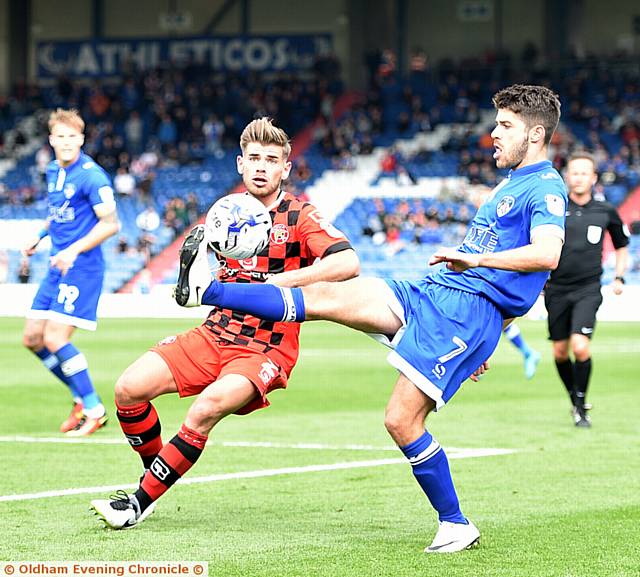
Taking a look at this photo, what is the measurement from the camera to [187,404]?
1281 cm

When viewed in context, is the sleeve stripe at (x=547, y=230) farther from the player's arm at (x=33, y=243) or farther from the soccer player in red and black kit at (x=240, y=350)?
the player's arm at (x=33, y=243)

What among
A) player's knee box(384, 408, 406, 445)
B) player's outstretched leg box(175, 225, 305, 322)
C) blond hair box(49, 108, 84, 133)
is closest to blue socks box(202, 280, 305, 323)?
player's outstretched leg box(175, 225, 305, 322)

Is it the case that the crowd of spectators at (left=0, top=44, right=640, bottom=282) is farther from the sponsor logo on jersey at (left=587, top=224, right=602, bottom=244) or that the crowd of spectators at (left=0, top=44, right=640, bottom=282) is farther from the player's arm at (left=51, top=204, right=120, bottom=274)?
the player's arm at (left=51, top=204, right=120, bottom=274)

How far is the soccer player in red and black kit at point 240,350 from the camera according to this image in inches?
242

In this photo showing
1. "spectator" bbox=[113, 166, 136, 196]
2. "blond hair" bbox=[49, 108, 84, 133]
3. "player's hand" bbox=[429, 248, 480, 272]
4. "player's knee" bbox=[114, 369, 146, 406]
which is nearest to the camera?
"player's hand" bbox=[429, 248, 480, 272]

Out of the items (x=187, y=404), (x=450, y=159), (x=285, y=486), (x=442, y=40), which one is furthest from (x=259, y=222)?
(x=442, y=40)

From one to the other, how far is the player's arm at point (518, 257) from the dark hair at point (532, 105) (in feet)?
2.06

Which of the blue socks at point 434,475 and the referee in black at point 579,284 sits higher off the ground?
the referee in black at point 579,284

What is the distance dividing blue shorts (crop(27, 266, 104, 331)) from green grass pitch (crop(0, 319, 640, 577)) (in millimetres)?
962

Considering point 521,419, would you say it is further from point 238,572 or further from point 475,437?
point 238,572

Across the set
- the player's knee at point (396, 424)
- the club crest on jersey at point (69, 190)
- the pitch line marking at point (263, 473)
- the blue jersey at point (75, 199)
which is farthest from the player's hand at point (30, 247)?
the player's knee at point (396, 424)

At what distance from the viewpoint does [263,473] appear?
8219 mm

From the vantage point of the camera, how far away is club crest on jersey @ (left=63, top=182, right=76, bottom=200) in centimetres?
1010

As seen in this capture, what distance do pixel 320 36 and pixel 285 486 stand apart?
130 ft
